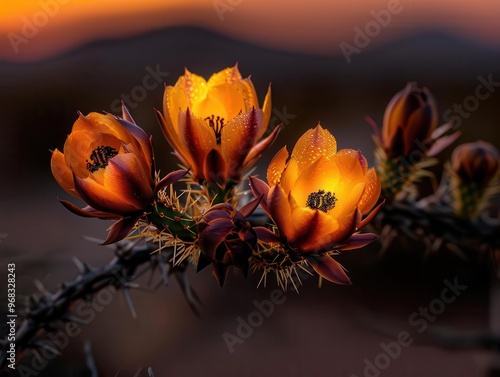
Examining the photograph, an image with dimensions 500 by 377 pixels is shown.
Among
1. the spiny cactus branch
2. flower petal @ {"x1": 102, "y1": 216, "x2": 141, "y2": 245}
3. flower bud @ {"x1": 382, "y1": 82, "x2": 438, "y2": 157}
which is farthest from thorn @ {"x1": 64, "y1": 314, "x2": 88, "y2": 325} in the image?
flower bud @ {"x1": 382, "y1": 82, "x2": 438, "y2": 157}

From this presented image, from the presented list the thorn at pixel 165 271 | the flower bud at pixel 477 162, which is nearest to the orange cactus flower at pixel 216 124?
the thorn at pixel 165 271

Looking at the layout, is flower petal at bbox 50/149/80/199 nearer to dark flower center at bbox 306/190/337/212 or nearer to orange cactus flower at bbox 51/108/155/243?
orange cactus flower at bbox 51/108/155/243

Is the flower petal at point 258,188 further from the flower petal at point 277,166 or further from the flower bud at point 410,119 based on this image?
the flower bud at point 410,119

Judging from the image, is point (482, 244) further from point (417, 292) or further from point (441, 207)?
point (417, 292)

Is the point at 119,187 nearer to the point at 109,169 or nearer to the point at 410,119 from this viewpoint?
the point at 109,169

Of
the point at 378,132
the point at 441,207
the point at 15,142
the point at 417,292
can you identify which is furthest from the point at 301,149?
the point at 417,292

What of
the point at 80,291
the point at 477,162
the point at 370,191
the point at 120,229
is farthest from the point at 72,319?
the point at 477,162

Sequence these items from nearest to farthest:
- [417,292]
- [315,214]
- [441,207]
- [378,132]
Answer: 1. [315,214]
2. [378,132]
3. [441,207]
4. [417,292]
